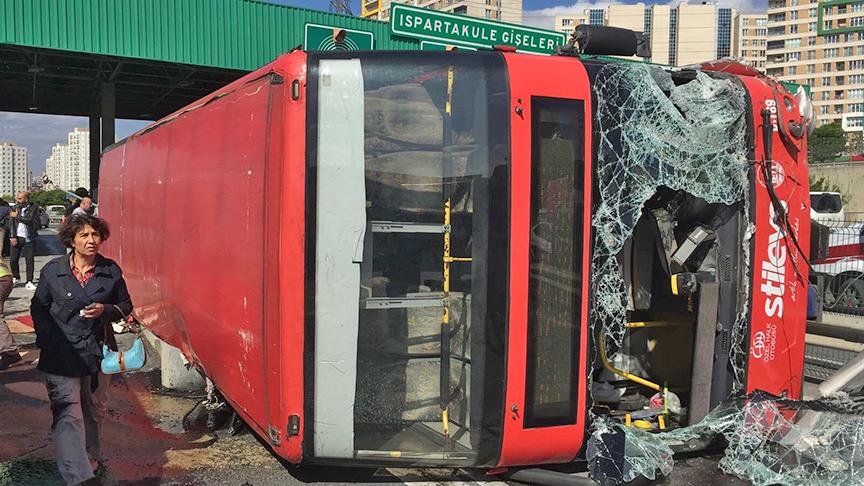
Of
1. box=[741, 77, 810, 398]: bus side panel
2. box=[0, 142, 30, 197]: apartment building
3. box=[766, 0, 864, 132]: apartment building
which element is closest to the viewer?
box=[741, 77, 810, 398]: bus side panel

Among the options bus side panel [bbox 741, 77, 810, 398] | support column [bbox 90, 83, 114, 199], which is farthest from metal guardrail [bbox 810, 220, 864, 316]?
support column [bbox 90, 83, 114, 199]

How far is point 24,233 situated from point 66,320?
9.83m

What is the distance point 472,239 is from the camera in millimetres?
3521

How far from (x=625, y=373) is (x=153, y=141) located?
15.7ft

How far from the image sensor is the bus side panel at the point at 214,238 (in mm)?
3781

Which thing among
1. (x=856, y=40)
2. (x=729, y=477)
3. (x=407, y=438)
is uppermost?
(x=856, y=40)

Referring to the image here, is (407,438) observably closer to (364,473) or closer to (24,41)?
(364,473)

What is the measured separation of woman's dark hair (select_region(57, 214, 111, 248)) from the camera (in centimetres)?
378

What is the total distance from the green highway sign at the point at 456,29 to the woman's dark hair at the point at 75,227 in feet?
30.8

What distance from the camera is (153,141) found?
6.39 metres

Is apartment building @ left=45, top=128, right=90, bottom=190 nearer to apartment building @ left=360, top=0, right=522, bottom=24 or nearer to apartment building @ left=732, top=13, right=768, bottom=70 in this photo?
apartment building @ left=360, top=0, right=522, bottom=24

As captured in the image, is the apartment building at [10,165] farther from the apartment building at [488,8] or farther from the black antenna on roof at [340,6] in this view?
the black antenna on roof at [340,6]

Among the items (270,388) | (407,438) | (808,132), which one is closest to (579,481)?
(407,438)

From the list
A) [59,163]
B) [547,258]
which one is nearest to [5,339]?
[547,258]
